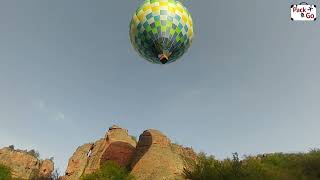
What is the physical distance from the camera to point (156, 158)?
56000 mm

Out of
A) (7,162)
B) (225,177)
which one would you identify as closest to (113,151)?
(225,177)

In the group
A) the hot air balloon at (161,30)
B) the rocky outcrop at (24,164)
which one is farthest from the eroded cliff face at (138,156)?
the hot air balloon at (161,30)

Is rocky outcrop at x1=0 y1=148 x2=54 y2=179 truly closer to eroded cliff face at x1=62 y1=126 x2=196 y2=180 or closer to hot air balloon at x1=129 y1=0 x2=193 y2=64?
eroded cliff face at x1=62 y1=126 x2=196 y2=180

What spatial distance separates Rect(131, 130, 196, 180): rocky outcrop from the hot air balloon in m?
34.1

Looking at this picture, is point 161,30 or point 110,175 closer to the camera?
point 161,30

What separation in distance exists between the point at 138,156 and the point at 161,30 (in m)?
43.6

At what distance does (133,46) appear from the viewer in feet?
66.3

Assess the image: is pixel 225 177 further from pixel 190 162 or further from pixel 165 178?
pixel 165 178

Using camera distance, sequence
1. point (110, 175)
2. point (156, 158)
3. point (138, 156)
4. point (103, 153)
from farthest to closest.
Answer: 1. point (103, 153)
2. point (138, 156)
3. point (156, 158)
4. point (110, 175)

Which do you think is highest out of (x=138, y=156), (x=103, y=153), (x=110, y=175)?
(x=103, y=153)

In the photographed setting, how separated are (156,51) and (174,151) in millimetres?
45437

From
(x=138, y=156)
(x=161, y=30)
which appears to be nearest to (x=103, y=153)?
(x=138, y=156)

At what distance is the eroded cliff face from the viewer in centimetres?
5384

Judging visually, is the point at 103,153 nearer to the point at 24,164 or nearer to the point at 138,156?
the point at 138,156
